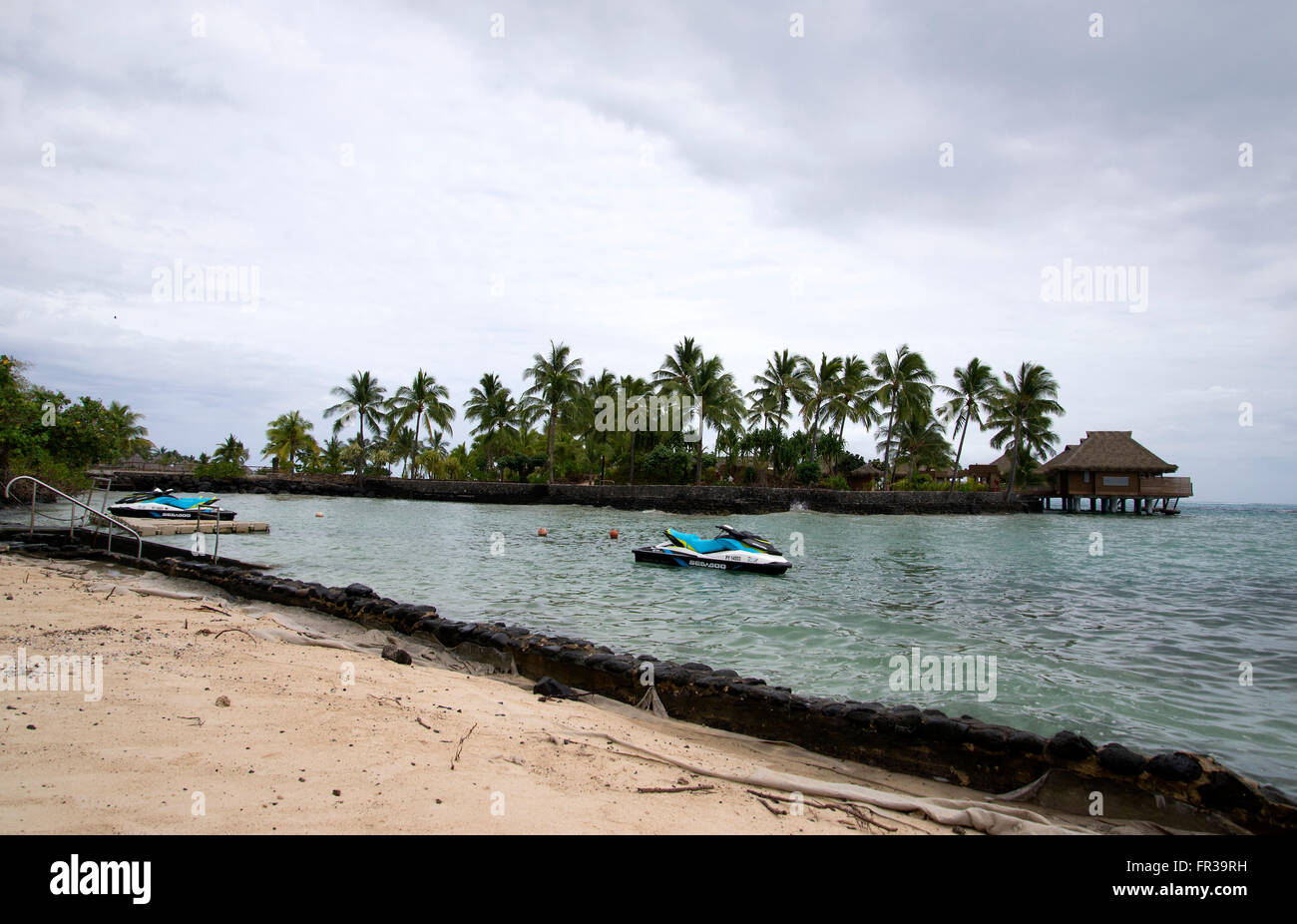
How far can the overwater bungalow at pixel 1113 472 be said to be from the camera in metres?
60.8

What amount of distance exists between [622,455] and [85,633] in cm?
5552

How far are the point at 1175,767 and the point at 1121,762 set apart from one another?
1.08 ft

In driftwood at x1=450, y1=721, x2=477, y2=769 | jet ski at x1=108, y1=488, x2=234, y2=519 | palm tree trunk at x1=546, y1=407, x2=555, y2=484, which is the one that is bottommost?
driftwood at x1=450, y1=721, x2=477, y2=769

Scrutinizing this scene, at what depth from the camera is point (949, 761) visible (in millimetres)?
5367

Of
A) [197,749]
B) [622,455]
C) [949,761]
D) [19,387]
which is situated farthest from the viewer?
[622,455]

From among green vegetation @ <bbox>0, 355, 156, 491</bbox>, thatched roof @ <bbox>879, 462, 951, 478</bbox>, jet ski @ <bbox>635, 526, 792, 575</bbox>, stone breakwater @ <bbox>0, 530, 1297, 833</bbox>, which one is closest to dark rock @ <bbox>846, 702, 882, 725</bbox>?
stone breakwater @ <bbox>0, 530, 1297, 833</bbox>

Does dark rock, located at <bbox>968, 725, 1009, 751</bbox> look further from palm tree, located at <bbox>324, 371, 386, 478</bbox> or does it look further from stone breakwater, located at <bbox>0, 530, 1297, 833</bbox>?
palm tree, located at <bbox>324, 371, 386, 478</bbox>

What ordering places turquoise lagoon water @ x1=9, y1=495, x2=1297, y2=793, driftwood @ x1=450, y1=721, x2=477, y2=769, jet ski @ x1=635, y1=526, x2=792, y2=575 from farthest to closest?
1. jet ski @ x1=635, y1=526, x2=792, y2=575
2. turquoise lagoon water @ x1=9, y1=495, x2=1297, y2=793
3. driftwood @ x1=450, y1=721, x2=477, y2=769

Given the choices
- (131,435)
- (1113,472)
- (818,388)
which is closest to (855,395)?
(818,388)

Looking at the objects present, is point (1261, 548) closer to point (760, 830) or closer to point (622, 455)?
point (760, 830)

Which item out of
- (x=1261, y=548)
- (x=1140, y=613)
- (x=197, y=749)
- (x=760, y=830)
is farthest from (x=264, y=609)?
(x=1261, y=548)

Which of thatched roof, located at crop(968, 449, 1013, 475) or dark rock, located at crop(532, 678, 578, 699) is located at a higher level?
thatched roof, located at crop(968, 449, 1013, 475)

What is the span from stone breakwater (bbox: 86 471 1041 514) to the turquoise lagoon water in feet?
67.6

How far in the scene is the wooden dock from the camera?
22.6m
